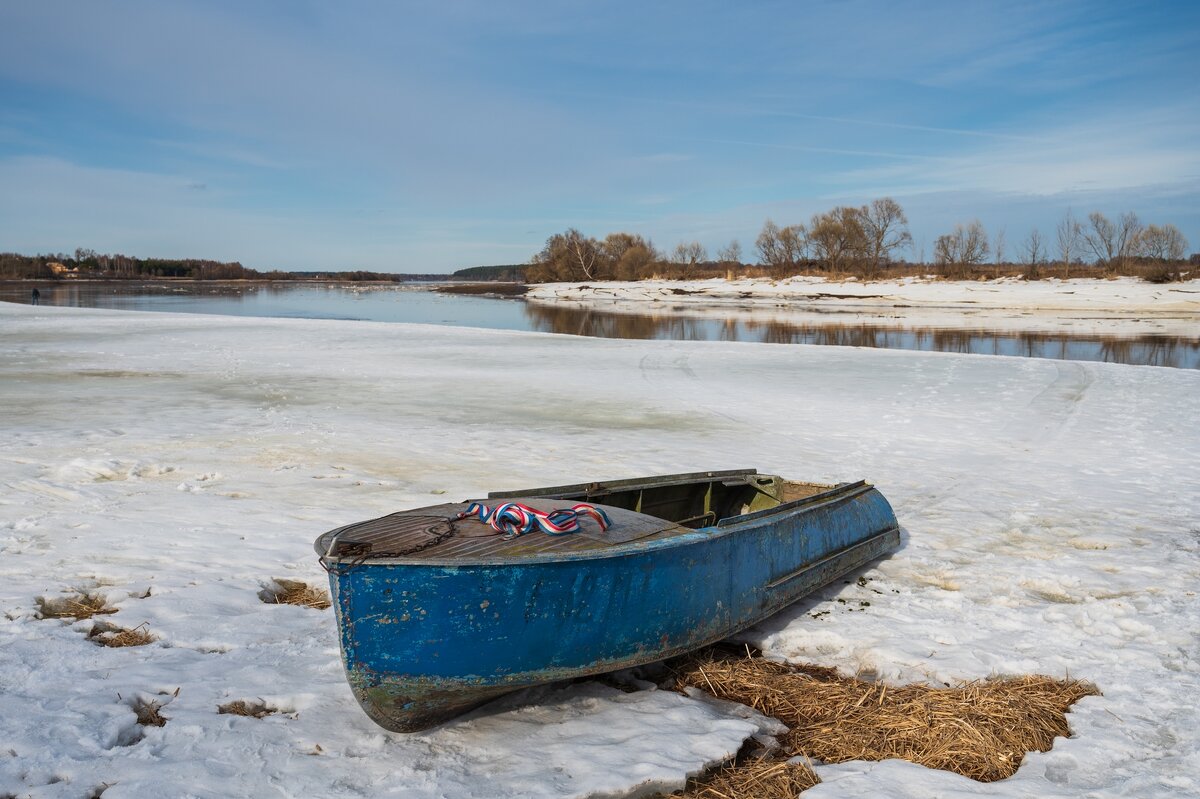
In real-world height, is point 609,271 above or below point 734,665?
above

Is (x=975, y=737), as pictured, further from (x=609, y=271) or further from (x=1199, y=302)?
(x=609, y=271)

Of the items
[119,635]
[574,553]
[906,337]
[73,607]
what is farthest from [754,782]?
[906,337]

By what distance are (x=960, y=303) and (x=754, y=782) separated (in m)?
51.6

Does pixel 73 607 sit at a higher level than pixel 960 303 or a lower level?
lower

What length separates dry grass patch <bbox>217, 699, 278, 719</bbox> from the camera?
4.00m

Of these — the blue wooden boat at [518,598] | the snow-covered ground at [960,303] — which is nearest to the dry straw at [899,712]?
the blue wooden boat at [518,598]

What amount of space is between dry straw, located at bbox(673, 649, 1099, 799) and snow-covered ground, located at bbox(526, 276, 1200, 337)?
30968 millimetres

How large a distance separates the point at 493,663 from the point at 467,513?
3.21 ft

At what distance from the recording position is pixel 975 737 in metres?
4.05

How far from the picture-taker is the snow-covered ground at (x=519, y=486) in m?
3.74

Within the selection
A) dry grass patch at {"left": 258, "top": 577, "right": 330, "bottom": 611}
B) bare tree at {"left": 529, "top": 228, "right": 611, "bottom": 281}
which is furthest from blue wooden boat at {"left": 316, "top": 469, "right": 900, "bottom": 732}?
bare tree at {"left": 529, "top": 228, "right": 611, "bottom": 281}

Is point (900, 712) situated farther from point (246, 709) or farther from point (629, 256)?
point (629, 256)

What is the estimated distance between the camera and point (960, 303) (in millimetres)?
50438

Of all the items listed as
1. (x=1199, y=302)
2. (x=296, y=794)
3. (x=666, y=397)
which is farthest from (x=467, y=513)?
(x=1199, y=302)
